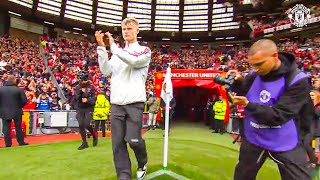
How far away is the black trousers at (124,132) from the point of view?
11.4 ft

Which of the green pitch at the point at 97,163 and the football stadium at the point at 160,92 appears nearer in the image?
the football stadium at the point at 160,92

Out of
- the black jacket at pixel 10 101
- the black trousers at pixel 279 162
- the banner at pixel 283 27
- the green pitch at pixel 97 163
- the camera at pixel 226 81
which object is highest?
the banner at pixel 283 27

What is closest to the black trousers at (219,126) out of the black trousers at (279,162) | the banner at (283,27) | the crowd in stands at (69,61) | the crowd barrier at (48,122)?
the crowd in stands at (69,61)

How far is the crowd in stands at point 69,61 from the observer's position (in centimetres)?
1395

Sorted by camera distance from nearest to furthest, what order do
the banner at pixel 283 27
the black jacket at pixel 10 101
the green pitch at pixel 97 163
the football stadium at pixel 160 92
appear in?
1. the football stadium at pixel 160 92
2. the green pitch at pixel 97 163
3. the black jacket at pixel 10 101
4. the banner at pixel 283 27

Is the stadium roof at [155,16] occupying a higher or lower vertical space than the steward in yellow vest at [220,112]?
higher

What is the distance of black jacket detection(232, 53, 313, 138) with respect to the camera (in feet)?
7.85

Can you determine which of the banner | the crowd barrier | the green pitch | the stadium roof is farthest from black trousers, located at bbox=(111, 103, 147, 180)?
the banner

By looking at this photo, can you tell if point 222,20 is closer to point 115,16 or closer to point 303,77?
point 115,16

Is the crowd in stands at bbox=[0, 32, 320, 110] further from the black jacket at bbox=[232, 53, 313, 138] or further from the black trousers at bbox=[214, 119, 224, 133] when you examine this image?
the black jacket at bbox=[232, 53, 313, 138]

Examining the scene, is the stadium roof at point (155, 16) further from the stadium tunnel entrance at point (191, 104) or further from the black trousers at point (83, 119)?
the black trousers at point (83, 119)

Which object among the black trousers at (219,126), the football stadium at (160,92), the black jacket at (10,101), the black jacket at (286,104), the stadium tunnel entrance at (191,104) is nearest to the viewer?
the black jacket at (286,104)

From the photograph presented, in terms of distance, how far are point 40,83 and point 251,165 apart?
1462cm

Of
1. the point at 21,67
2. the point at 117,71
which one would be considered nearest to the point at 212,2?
the point at 21,67
